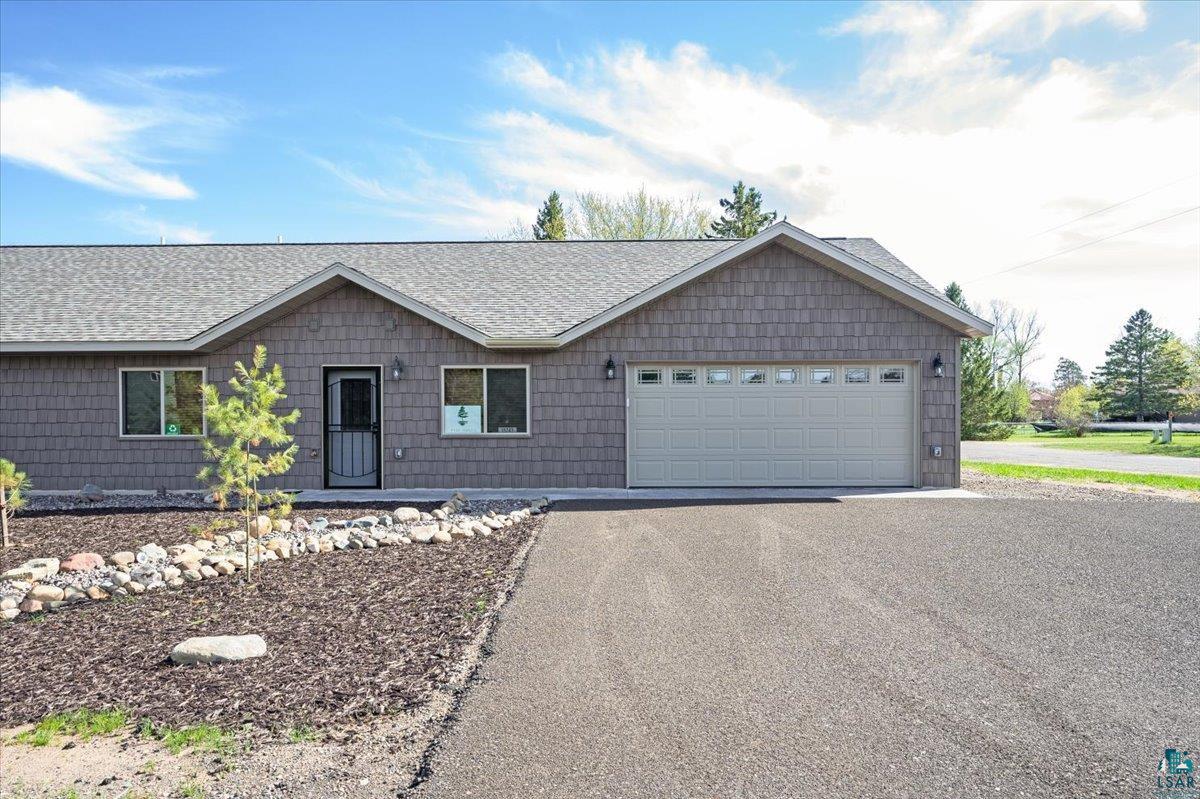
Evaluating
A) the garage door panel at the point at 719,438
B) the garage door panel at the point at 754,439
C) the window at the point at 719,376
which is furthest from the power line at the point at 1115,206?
the garage door panel at the point at 719,438

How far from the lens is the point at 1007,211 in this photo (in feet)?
69.1

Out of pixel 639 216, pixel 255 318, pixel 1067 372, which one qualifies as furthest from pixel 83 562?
pixel 1067 372

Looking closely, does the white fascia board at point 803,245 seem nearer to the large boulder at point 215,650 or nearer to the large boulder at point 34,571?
the large boulder at point 34,571

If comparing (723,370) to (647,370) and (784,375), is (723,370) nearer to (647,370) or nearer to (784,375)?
(784,375)

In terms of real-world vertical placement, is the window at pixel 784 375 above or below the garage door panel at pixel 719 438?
above

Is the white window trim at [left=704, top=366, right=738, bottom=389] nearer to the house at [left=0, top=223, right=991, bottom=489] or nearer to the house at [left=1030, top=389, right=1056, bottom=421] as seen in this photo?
the house at [left=0, top=223, right=991, bottom=489]

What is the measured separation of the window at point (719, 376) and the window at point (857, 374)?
6.33ft

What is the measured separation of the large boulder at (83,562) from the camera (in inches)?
248

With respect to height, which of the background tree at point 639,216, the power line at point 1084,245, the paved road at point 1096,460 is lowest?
the paved road at point 1096,460

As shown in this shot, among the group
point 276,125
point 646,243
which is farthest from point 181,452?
point 646,243

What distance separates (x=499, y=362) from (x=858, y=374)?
6022 mm

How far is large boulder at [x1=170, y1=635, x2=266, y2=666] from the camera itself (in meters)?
3.99

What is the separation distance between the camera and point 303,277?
13367mm

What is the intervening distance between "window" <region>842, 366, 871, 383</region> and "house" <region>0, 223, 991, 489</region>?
0.08ft
